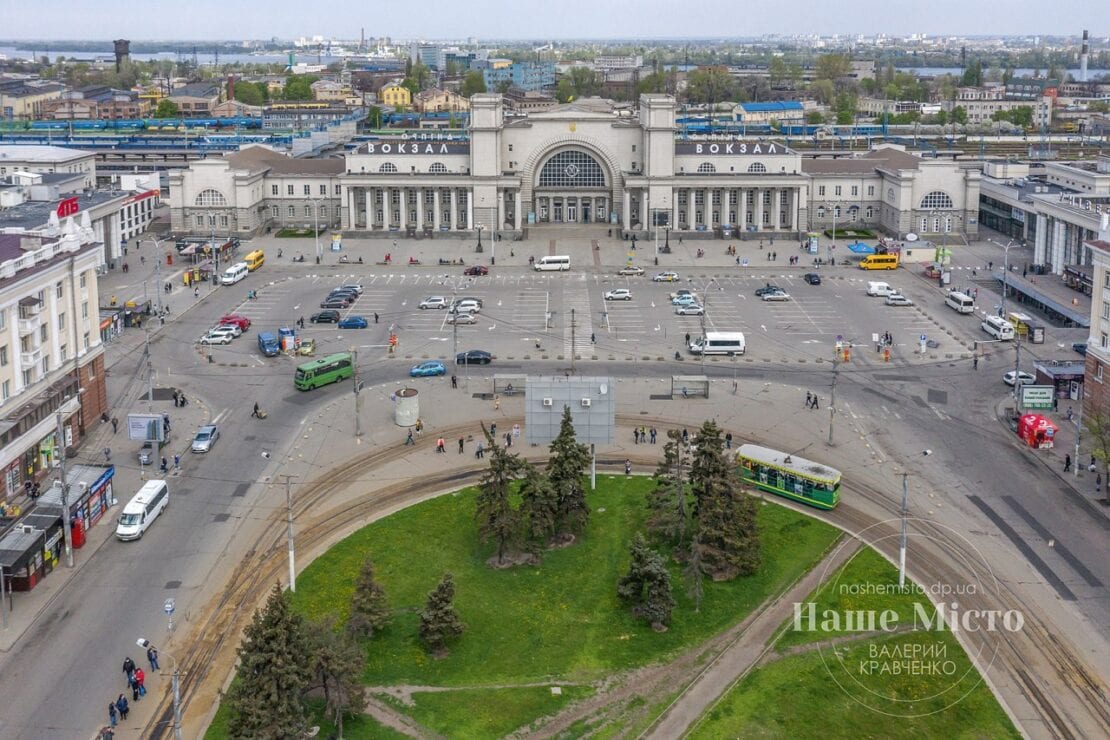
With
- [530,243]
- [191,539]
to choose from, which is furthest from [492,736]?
[530,243]

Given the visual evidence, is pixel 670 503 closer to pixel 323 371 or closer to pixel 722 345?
pixel 323 371

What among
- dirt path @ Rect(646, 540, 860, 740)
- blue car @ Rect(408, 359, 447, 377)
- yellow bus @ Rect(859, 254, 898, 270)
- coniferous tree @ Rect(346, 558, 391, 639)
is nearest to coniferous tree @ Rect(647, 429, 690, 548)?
dirt path @ Rect(646, 540, 860, 740)

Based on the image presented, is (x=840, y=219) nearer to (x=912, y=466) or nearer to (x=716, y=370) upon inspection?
(x=716, y=370)

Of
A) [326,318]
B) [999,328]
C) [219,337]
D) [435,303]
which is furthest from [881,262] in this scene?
[219,337]

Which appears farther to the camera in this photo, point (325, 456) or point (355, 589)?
point (325, 456)

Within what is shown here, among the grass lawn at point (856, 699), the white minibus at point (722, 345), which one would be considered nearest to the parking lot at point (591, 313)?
the white minibus at point (722, 345)

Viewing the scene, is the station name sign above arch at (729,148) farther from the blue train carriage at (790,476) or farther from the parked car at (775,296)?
the blue train carriage at (790,476)
